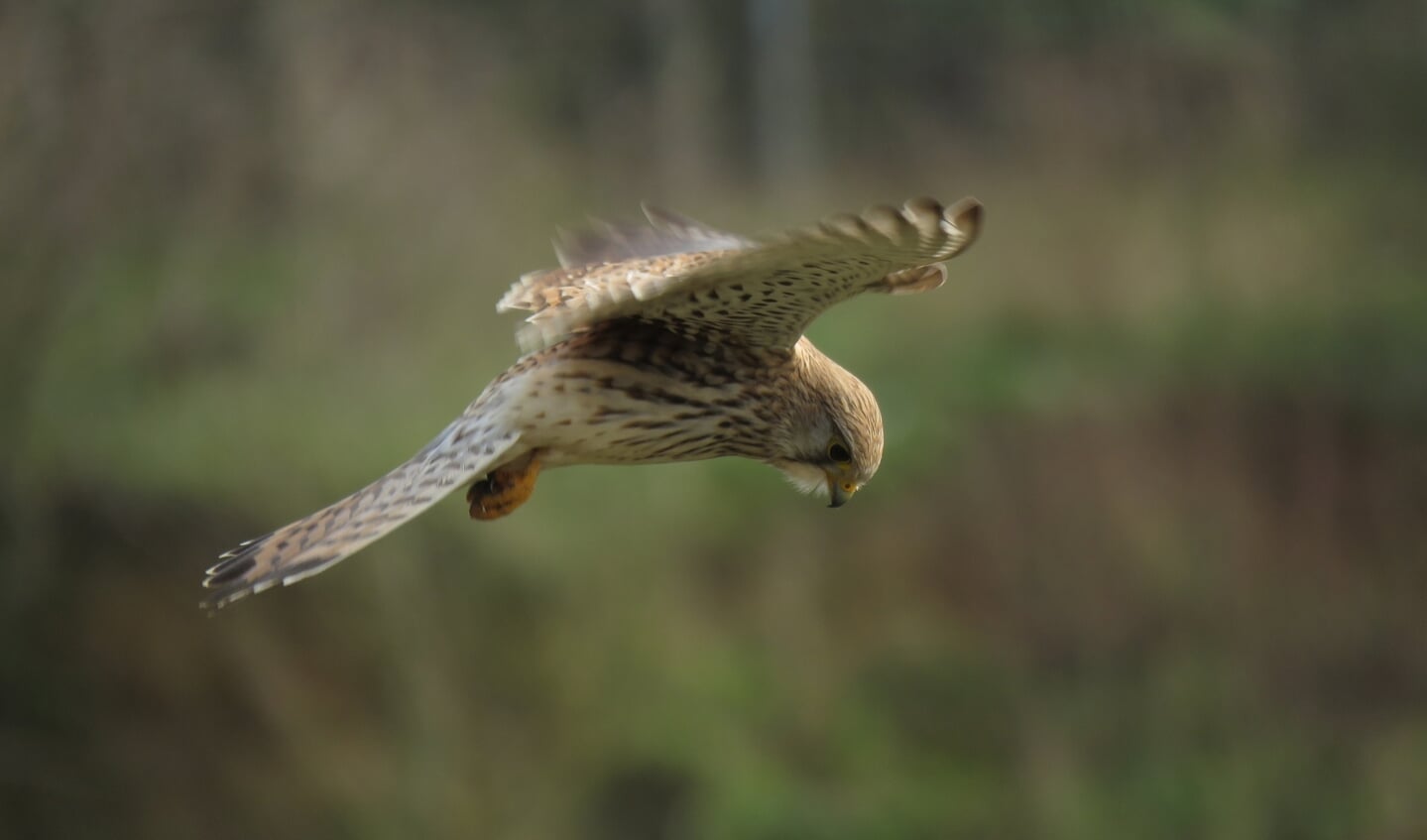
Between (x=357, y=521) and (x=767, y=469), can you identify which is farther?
(x=767, y=469)

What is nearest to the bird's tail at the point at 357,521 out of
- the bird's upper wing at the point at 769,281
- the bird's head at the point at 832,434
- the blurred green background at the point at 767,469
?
the bird's upper wing at the point at 769,281

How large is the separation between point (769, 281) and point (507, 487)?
69 cm

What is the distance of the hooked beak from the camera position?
9.25 feet

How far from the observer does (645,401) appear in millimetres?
2693

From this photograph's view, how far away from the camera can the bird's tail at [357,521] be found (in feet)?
7.80

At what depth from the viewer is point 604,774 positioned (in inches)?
316

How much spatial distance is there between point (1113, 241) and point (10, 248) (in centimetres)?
521

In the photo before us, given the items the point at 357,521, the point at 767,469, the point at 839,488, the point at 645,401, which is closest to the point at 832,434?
the point at 839,488

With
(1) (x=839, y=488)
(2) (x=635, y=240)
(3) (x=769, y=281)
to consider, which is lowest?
(1) (x=839, y=488)

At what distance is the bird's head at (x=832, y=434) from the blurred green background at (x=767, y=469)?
4.26 meters

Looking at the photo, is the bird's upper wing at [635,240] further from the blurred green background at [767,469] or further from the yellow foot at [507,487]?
the blurred green background at [767,469]

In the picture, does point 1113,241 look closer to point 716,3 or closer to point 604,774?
point 716,3

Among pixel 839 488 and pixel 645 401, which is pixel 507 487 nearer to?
pixel 645 401

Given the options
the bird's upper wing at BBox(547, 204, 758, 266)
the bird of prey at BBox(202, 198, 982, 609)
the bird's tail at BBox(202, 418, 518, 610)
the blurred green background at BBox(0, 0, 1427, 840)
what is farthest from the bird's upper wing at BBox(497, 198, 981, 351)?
the blurred green background at BBox(0, 0, 1427, 840)
